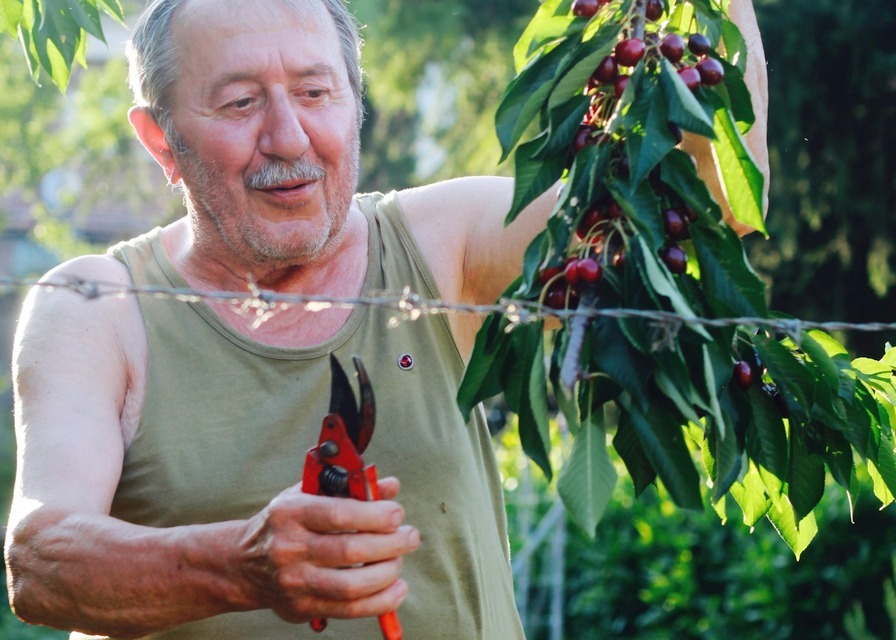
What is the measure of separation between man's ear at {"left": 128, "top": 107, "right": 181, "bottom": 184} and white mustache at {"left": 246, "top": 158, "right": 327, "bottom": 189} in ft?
0.97

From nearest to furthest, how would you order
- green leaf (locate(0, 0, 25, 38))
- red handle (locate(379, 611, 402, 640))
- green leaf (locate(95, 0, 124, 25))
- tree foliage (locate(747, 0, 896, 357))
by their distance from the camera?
red handle (locate(379, 611, 402, 640)) < green leaf (locate(0, 0, 25, 38)) < green leaf (locate(95, 0, 124, 25)) < tree foliage (locate(747, 0, 896, 357))

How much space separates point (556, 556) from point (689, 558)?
1143mm

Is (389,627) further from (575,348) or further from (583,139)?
(583,139)

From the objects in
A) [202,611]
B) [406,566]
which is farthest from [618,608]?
[202,611]

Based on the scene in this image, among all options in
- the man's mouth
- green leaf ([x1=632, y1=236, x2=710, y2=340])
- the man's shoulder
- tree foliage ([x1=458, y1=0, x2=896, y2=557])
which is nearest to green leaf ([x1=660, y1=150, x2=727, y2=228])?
tree foliage ([x1=458, y1=0, x2=896, y2=557])

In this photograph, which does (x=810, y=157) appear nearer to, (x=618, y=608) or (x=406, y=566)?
(x=618, y=608)

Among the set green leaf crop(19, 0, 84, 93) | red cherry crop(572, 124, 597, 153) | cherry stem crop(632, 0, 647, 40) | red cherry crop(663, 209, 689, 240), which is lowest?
red cherry crop(663, 209, 689, 240)

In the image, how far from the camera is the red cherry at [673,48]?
1.76 meters

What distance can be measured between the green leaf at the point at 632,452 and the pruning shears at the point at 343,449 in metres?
0.36

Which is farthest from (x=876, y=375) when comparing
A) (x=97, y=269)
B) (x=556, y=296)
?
(x=97, y=269)

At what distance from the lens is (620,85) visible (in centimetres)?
174

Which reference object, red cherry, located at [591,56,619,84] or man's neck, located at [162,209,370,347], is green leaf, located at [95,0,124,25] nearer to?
man's neck, located at [162,209,370,347]

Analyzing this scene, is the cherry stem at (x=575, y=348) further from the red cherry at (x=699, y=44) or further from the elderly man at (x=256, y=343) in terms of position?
the elderly man at (x=256, y=343)

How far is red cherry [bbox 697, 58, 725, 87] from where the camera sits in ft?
5.76
